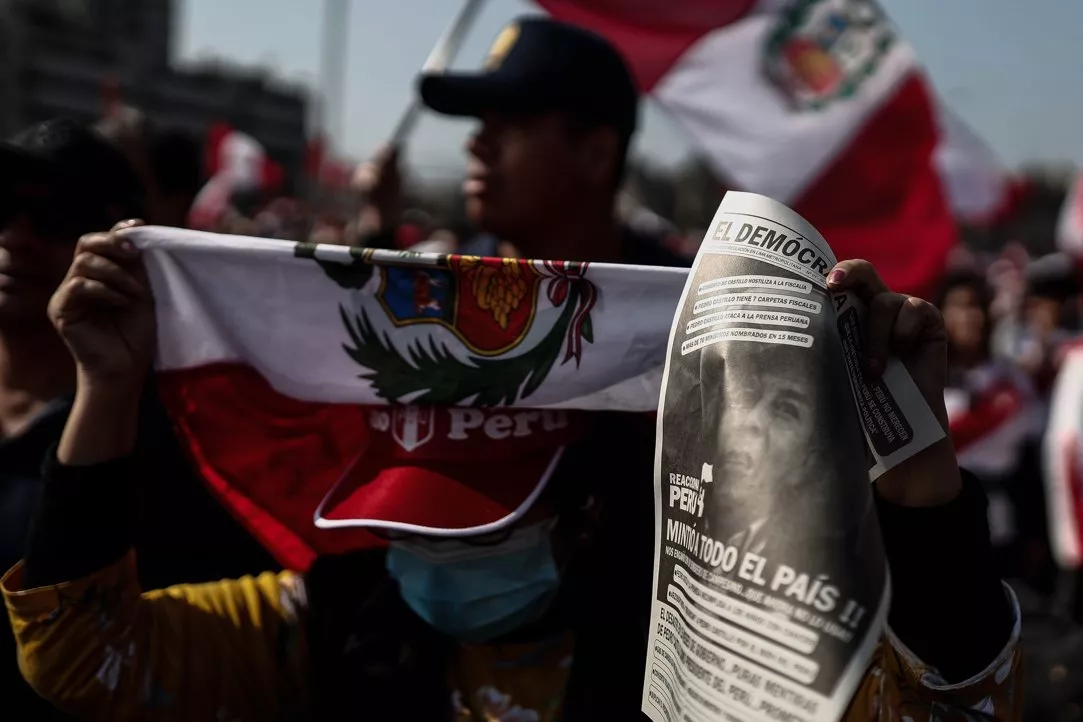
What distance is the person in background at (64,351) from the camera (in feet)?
6.20

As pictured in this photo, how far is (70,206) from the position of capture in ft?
6.29

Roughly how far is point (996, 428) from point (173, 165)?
3542mm

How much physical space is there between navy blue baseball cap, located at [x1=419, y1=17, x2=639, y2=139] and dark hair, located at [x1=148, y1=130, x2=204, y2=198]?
4.81 feet

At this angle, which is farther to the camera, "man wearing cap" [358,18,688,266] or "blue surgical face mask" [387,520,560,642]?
"man wearing cap" [358,18,688,266]

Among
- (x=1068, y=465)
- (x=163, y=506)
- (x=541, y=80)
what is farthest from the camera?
(x=1068, y=465)

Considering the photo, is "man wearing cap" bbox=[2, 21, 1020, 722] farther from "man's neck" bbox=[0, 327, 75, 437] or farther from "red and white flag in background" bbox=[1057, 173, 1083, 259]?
"red and white flag in background" bbox=[1057, 173, 1083, 259]

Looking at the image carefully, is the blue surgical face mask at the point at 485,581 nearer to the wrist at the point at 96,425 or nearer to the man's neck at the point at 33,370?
the wrist at the point at 96,425

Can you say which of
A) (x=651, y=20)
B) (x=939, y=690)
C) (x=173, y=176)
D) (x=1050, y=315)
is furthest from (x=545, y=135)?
(x=1050, y=315)

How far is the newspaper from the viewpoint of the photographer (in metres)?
0.84

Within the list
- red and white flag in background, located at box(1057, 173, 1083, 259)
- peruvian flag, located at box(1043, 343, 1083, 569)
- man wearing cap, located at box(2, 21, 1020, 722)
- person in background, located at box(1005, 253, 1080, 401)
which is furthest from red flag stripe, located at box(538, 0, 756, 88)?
red and white flag in background, located at box(1057, 173, 1083, 259)

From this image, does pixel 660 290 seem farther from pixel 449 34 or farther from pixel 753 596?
pixel 449 34

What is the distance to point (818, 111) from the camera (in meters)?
4.02

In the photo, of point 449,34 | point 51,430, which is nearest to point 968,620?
point 51,430

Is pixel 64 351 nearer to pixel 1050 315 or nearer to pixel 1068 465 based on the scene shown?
pixel 1068 465
